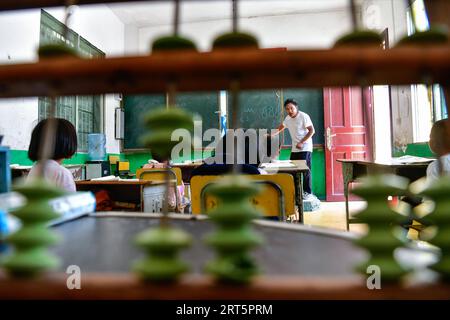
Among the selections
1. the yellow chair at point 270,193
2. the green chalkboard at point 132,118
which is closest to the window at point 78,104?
the green chalkboard at point 132,118

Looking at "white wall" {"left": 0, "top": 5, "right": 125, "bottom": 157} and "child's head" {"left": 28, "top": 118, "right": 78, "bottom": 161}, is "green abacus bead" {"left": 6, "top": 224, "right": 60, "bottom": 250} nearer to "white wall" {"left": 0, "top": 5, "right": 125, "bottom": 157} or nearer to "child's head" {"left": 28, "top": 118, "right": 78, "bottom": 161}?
"child's head" {"left": 28, "top": 118, "right": 78, "bottom": 161}

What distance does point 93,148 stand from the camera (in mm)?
5977

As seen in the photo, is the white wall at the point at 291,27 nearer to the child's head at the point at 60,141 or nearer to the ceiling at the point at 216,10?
the ceiling at the point at 216,10

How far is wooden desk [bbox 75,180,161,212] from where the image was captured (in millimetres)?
2892

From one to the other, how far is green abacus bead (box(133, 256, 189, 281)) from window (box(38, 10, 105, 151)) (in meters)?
4.76

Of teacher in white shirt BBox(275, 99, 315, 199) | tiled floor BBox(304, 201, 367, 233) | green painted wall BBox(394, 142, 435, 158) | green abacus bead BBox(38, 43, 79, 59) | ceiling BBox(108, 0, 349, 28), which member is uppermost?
ceiling BBox(108, 0, 349, 28)

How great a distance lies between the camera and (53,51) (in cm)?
41

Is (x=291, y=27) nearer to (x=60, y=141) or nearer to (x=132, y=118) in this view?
(x=132, y=118)

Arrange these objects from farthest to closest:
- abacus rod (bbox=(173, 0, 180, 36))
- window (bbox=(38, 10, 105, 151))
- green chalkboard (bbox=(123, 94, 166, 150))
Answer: green chalkboard (bbox=(123, 94, 166, 150)) → window (bbox=(38, 10, 105, 151)) → abacus rod (bbox=(173, 0, 180, 36))

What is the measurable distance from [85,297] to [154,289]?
0.25 ft

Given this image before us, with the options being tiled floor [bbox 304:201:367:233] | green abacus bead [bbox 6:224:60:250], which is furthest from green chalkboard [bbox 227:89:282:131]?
green abacus bead [bbox 6:224:60:250]

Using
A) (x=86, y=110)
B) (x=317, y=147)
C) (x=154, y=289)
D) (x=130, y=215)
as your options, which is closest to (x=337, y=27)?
(x=317, y=147)

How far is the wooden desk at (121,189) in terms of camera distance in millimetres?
2892

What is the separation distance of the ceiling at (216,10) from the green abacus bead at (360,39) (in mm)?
6419
